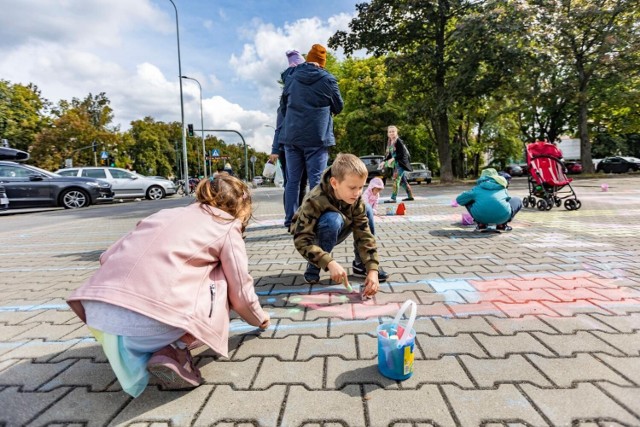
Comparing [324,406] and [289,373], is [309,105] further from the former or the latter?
[324,406]

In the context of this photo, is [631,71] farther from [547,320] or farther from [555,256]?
[547,320]

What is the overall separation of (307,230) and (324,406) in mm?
1409

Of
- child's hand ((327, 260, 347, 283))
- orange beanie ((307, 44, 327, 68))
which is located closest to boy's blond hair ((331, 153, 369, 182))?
child's hand ((327, 260, 347, 283))

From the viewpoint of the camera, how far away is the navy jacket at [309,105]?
16.3 ft

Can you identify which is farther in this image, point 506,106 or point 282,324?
point 506,106

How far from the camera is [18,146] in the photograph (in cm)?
3484

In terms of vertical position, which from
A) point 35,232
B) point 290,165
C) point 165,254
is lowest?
point 35,232

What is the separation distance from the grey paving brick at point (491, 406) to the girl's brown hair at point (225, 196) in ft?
4.34

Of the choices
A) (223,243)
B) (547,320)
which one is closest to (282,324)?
(223,243)

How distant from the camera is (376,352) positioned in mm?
2031

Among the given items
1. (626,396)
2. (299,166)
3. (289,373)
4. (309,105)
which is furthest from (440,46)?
(289,373)

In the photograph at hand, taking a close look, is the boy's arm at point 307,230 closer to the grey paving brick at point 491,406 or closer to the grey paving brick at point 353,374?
the grey paving brick at point 353,374

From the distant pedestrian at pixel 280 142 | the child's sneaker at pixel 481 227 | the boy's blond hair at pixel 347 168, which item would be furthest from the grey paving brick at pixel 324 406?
the child's sneaker at pixel 481 227

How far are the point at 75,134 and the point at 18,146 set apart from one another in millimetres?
6363
